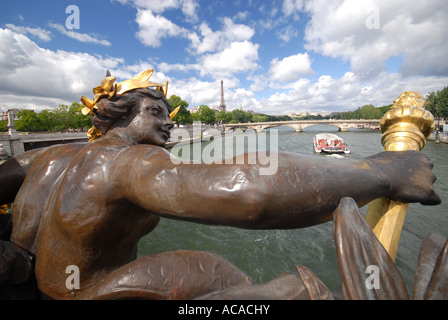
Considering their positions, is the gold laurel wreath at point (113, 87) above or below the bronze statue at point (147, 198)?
above

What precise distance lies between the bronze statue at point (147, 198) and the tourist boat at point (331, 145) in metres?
28.3

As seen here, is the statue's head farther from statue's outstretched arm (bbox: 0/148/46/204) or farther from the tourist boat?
the tourist boat

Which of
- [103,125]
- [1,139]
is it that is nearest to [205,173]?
[103,125]

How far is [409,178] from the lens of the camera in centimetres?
84

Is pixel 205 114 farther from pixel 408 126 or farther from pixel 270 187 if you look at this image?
pixel 270 187

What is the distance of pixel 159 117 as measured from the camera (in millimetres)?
1450

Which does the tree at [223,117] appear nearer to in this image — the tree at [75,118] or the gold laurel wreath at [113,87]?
the tree at [75,118]

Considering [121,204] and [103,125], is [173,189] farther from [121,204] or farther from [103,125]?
[103,125]

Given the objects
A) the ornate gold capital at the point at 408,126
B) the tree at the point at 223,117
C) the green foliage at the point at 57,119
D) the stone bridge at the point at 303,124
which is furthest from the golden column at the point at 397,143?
the tree at the point at 223,117

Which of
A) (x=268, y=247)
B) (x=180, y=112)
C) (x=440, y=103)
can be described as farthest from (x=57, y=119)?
(x=440, y=103)

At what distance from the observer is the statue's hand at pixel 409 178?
839mm

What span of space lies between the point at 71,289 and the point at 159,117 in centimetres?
104

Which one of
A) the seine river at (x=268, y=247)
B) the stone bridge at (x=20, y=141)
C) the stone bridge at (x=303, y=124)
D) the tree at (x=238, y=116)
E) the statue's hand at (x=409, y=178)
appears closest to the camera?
the statue's hand at (x=409, y=178)
